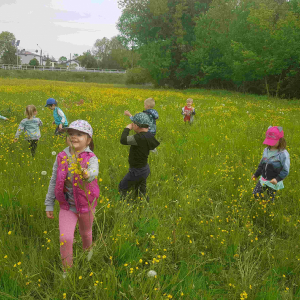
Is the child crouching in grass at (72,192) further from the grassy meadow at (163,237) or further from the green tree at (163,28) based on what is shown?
the green tree at (163,28)

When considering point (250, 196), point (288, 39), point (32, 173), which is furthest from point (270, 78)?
point (32, 173)

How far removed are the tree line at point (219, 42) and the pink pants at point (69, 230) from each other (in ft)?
69.6

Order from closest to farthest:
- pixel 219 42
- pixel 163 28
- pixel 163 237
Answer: pixel 163 237 < pixel 219 42 < pixel 163 28

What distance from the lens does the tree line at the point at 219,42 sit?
19.2 m

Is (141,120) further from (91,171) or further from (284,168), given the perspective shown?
(284,168)

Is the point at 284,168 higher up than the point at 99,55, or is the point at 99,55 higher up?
the point at 99,55

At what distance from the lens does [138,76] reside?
3869 cm

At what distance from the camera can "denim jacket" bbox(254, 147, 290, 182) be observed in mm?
3389

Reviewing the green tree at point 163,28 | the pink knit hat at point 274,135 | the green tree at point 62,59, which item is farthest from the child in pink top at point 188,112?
the green tree at point 62,59

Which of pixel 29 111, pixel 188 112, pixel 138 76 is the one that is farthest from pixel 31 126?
pixel 138 76

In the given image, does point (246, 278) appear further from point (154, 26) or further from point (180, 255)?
point (154, 26)

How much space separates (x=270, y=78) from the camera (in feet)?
78.8

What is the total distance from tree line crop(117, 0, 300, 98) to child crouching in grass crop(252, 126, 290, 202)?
18700 millimetres

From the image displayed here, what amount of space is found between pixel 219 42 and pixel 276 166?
27.1 m
